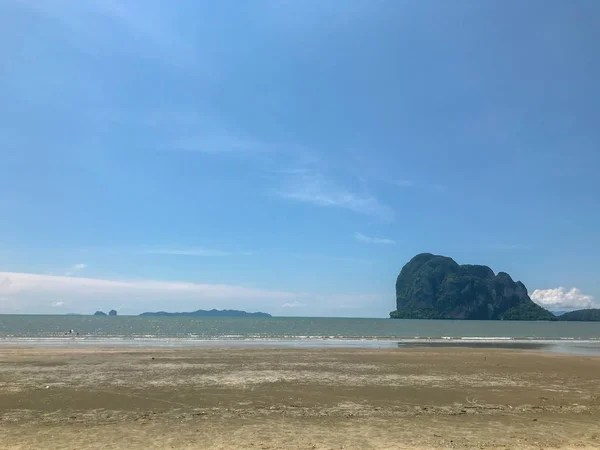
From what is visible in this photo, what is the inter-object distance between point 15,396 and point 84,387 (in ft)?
8.67

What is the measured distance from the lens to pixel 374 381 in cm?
2078

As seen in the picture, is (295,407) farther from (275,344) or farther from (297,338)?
(297,338)

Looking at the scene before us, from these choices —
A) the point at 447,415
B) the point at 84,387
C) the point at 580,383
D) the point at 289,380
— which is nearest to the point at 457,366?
the point at 580,383

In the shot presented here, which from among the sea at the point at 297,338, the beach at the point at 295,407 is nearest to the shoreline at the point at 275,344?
the sea at the point at 297,338

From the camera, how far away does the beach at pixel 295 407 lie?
435 inches

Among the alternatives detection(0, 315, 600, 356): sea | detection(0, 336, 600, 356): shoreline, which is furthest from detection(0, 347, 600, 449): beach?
detection(0, 315, 600, 356): sea

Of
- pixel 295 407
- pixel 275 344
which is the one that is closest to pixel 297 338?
pixel 275 344

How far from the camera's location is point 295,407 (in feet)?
49.1

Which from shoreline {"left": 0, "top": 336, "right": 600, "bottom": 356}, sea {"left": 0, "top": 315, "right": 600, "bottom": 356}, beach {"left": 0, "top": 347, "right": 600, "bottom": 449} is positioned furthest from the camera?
sea {"left": 0, "top": 315, "right": 600, "bottom": 356}

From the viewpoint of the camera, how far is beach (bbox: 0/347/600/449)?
11055mm

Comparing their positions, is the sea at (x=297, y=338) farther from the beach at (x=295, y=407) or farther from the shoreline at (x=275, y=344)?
the beach at (x=295, y=407)

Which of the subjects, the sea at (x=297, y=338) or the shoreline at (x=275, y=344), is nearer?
the shoreline at (x=275, y=344)

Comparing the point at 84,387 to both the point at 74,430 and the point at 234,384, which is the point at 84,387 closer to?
the point at 234,384

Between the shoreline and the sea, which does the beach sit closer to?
the shoreline
